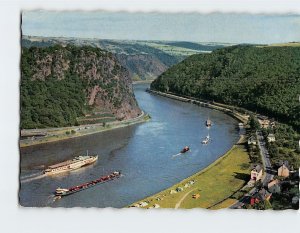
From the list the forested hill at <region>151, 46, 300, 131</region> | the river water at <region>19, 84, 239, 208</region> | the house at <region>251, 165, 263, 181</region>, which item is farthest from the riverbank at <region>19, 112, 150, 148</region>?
the house at <region>251, 165, 263, 181</region>

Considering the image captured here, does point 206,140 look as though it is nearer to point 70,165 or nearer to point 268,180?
point 268,180

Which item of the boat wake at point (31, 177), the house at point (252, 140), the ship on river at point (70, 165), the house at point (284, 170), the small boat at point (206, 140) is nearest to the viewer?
the boat wake at point (31, 177)

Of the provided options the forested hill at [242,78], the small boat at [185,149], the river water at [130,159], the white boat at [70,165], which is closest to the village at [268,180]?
the river water at [130,159]

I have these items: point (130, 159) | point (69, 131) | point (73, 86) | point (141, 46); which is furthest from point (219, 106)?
point (130, 159)

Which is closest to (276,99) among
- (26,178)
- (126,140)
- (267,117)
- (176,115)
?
(267,117)

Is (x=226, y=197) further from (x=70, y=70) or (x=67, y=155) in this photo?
(x=70, y=70)

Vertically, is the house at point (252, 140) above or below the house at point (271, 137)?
below

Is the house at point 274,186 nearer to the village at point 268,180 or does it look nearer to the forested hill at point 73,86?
the village at point 268,180
